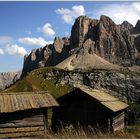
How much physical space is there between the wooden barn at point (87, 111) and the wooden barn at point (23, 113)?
1570 millimetres

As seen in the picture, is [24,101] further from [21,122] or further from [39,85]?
[39,85]

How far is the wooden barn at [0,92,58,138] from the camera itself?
19.9 metres

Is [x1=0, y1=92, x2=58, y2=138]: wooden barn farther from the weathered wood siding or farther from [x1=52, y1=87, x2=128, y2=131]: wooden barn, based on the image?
[x1=52, y1=87, x2=128, y2=131]: wooden barn

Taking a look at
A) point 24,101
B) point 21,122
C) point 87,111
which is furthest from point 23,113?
point 87,111

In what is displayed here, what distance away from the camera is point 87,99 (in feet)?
78.1

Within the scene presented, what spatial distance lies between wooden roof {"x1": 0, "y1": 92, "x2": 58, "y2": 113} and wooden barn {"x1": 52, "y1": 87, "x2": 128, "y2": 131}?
6.06 feet

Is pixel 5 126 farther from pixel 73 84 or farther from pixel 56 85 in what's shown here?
pixel 73 84

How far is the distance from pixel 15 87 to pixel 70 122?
105746 millimetres

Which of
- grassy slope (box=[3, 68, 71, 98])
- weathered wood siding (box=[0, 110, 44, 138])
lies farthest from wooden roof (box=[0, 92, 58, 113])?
grassy slope (box=[3, 68, 71, 98])

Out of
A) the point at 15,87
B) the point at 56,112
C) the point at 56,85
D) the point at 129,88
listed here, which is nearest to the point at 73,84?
the point at 56,85

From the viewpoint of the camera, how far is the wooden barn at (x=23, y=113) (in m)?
19.9

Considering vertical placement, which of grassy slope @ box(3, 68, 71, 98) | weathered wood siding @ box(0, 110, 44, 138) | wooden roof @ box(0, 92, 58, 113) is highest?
wooden roof @ box(0, 92, 58, 113)

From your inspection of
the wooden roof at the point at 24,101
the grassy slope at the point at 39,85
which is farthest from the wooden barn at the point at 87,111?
the grassy slope at the point at 39,85

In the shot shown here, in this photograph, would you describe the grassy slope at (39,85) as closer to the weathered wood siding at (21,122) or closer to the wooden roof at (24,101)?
the wooden roof at (24,101)
